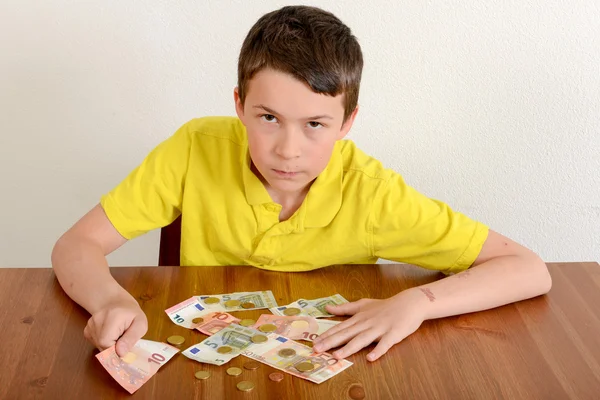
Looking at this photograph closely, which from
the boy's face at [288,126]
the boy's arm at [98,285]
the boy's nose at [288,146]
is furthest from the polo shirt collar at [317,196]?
the boy's arm at [98,285]

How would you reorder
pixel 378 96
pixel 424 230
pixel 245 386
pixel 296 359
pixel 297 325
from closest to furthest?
pixel 245 386
pixel 296 359
pixel 297 325
pixel 424 230
pixel 378 96

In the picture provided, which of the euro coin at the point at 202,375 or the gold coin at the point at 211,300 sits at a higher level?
the euro coin at the point at 202,375

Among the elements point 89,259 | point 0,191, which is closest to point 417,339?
point 89,259

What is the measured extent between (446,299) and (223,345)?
48 cm

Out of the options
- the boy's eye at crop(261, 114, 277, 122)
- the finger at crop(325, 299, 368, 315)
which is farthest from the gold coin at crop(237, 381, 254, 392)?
the boy's eye at crop(261, 114, 277, 122)

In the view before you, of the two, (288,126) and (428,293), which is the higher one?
(288,126)

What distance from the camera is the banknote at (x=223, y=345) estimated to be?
160 cm

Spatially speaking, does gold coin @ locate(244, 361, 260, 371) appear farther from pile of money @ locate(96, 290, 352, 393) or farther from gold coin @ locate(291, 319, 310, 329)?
gold coin @ locate(291, 319, 310, 329)

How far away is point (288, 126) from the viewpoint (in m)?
1.77

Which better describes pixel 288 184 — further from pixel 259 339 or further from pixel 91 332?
pixel 91 332

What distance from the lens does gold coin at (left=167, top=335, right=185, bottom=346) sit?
165 centimetres

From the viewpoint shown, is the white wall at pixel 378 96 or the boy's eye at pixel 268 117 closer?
the boy's eye at pixel 268 117

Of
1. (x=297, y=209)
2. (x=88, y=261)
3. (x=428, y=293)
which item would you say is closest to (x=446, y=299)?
(x=428, y=293)

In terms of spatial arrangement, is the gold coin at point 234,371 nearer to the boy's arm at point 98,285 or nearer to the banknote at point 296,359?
the banknote at point 296,359
